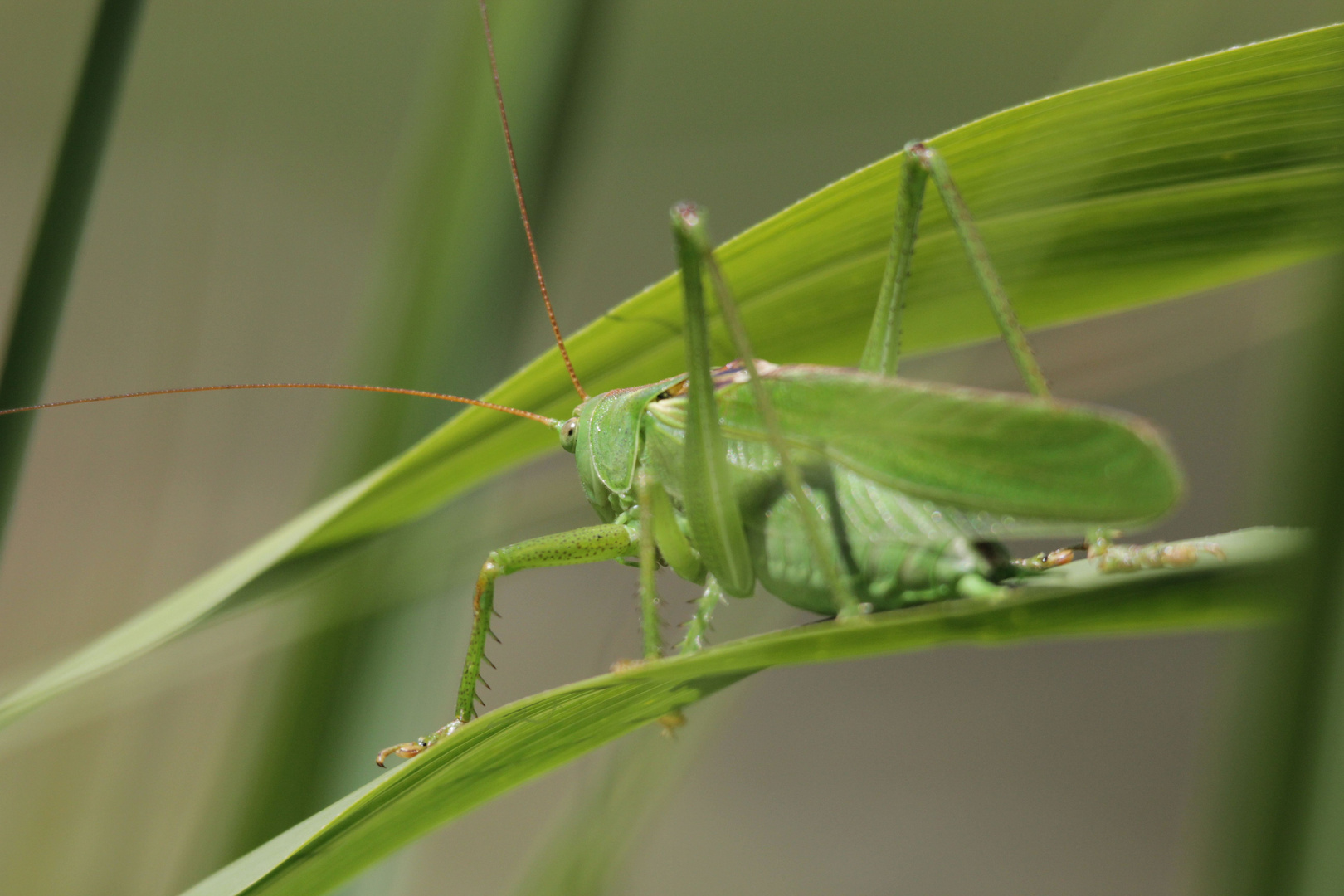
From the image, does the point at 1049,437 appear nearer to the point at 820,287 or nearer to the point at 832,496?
the point at 832,496

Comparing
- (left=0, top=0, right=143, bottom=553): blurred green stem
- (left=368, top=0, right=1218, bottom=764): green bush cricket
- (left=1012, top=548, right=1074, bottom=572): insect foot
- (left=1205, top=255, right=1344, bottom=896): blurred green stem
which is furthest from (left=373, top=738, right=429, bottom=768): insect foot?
(left=1205, top=255, right=1344, bottom=896): blurred green stem

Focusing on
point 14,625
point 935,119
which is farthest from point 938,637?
point 935,119

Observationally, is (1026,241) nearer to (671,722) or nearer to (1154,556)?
(1154,556)

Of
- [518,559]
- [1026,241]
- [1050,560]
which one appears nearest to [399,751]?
[518,559]

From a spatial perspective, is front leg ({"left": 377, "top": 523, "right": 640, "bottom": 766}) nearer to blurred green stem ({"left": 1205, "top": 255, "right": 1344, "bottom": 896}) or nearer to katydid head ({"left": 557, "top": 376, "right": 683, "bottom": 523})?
katydid head ({"left": 557, "top": 376, "right": 683, "bottom": 523})

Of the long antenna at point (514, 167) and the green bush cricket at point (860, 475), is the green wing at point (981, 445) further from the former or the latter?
the long antenna at point (514, 167)

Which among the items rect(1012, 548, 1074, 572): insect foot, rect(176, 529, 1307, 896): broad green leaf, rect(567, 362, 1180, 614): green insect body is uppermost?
rect(567, 362, 1180, 614): green insect body
